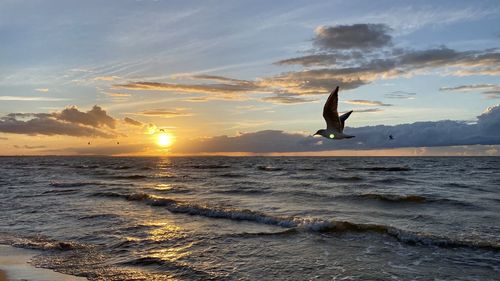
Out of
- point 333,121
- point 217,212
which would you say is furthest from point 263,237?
point 217,212

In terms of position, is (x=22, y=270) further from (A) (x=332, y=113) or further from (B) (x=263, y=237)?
(A) (x=332, y=113)

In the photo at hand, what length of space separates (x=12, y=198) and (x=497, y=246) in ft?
88.9

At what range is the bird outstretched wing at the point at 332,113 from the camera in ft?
35.3

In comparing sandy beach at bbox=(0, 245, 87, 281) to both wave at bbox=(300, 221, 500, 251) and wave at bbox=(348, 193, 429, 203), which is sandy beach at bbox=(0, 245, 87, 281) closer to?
wave at bbox=(300, 221, 500, 251)

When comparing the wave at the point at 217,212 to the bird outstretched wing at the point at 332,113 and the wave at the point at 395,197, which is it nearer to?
the bird outstretched wing at the point at 332,113

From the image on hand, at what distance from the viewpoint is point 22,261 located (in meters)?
12.4

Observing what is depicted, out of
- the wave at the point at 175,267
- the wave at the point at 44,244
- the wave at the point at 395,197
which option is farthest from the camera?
the wave at the point at 395,197

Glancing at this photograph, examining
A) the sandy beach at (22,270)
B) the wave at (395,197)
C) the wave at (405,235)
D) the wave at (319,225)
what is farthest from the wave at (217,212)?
the wave at (395,197)

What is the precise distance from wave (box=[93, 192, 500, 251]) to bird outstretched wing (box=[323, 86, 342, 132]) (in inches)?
213

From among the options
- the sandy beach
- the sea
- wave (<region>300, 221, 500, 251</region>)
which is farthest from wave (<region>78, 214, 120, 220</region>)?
wave (<region>300, 221, 500, 251</region>)

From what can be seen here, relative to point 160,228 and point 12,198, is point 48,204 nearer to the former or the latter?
point 12,198

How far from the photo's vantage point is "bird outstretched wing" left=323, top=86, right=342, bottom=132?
424 inches

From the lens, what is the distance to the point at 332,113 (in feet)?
37.8

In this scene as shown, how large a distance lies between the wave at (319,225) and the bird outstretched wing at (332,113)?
5.41 metres
